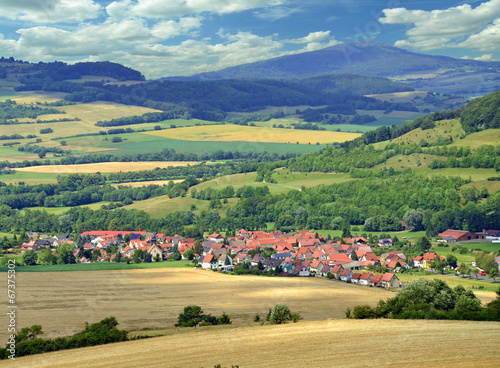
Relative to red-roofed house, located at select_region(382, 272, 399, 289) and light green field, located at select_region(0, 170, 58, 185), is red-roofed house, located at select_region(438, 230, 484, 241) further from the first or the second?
light green field, located at select_region(0, 170, 58, 185)

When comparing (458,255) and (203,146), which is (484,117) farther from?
(203,146)

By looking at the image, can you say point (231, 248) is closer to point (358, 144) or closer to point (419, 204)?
point (419, 204)

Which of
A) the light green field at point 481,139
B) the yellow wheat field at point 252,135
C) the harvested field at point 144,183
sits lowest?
the harvested field at point 144,183

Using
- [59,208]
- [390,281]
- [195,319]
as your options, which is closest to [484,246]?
[390,281]

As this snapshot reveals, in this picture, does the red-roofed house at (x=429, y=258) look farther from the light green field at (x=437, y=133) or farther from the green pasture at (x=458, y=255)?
the light green field at (x=437, y=133)

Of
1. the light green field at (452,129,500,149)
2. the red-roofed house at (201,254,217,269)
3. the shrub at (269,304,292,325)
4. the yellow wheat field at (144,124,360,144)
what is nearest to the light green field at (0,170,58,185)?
the yellow wheat field at (144,124,360,144)

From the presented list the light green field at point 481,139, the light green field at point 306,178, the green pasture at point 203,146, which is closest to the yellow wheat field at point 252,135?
the green pasture at point 203,146
